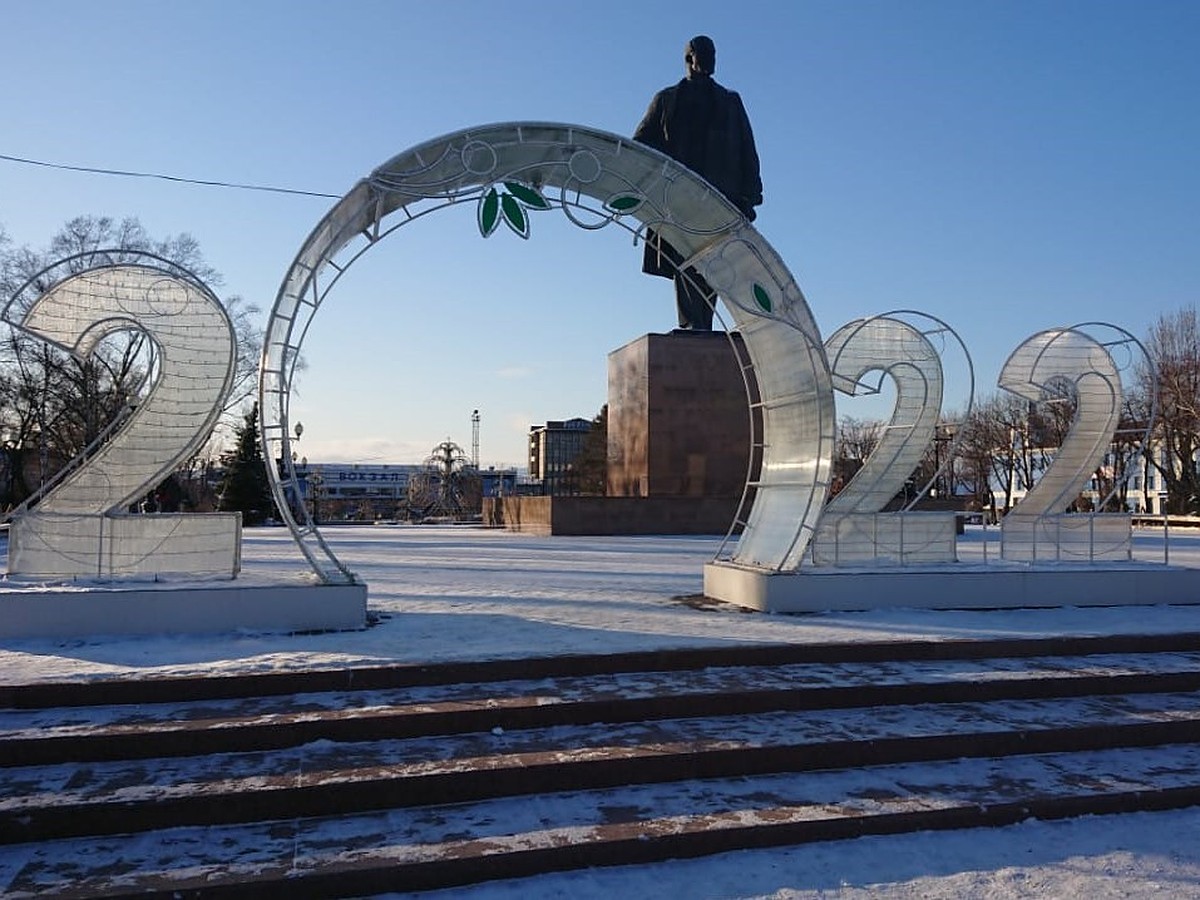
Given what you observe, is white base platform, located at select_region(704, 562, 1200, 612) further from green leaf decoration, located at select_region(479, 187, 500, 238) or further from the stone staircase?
green leaf decoration, located at select_region(479, 187, 500, 238)

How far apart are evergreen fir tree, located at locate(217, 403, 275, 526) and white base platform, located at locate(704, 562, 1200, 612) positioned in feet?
102

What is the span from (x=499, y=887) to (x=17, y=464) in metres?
35.2

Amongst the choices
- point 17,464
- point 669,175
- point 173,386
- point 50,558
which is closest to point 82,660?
point 50,558

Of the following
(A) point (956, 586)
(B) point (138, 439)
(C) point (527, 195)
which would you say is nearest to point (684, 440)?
(A) point (956, 586)

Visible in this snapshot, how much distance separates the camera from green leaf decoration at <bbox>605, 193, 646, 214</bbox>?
1005 centimetres

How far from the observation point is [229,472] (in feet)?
130

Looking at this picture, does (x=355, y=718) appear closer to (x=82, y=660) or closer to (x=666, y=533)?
(x=82, y=660)

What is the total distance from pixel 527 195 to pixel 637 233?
1236mm

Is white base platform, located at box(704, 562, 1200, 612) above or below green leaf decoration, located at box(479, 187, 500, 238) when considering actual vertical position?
below

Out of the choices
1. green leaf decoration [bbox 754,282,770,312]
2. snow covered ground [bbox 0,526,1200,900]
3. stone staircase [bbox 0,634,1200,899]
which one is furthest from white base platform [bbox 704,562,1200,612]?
green leaf decoration [bbox 754,282,770,312]

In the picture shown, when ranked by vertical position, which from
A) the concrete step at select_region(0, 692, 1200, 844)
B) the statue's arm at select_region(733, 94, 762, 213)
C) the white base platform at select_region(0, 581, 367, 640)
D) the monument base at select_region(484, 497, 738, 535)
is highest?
the statue's arm at select_region(733, 94, 762, 213)

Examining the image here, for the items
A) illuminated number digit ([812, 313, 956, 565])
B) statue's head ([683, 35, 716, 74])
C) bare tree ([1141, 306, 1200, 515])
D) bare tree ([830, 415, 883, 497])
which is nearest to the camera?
illuminated number digit ([812, 313, 956, 565])

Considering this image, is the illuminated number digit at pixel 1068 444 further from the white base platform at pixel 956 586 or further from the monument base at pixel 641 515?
the monument base at pixel 641 515

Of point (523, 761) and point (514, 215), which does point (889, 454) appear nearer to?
point (514, 215)
